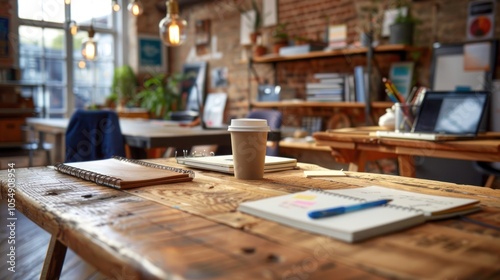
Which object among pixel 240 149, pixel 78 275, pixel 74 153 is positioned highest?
pixel 240 149

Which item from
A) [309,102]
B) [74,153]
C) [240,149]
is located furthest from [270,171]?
[309,102]

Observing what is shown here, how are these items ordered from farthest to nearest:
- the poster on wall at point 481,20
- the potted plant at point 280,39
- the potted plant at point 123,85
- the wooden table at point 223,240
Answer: the potted plant at point 123,85
the potted plant at point 280,39
the poster on wall at point 481,20
the wooden table at point 223,240

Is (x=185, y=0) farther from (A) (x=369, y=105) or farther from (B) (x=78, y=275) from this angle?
(B) (x=78, y=275)

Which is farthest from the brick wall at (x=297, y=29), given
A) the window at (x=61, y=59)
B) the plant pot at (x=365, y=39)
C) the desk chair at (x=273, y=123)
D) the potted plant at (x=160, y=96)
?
the desk chair at (x=273, y=123)

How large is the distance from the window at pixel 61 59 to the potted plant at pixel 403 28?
368 centimetres

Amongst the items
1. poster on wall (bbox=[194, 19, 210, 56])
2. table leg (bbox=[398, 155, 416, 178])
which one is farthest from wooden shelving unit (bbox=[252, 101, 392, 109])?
table leg (bbox=[398, 155, 416, 178])

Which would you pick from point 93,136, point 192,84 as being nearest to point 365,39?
point 93,136

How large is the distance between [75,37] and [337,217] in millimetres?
6427

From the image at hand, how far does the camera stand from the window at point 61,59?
605 cm

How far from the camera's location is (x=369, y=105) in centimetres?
385

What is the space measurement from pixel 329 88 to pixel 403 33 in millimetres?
834

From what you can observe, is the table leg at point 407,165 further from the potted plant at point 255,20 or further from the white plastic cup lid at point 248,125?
the potted plant at point 255,20

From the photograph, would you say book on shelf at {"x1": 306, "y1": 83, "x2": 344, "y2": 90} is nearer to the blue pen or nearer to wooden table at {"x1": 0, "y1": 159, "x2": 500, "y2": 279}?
wooden table at {"x1": 0, "y1": 159, "x2": 500, "y2": 279}

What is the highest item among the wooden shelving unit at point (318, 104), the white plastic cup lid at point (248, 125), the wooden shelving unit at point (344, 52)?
the wooden shelving unit at point (344, 52)
